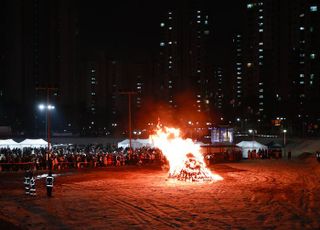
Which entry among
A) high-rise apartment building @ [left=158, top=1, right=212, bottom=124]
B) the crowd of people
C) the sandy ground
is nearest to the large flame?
the sandy ground

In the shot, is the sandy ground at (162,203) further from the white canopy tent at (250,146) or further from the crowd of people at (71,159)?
the white canopy tent at (250,146)

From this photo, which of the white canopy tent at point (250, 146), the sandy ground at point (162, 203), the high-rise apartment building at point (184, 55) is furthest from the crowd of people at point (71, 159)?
the high-rise apartment building at point (184, 55)

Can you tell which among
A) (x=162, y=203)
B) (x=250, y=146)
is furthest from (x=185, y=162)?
(x=250, y=146)

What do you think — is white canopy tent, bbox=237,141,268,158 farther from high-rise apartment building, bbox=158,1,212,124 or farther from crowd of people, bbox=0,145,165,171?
high-rise apartment building, bbox=158,1,212,124

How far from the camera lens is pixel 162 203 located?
69.1 feet

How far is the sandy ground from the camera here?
16672 millimetres

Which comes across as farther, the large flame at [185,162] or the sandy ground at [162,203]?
the large flame at [185,162]

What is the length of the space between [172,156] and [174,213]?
15.2 m

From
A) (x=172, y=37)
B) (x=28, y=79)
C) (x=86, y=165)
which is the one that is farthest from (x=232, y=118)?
(x=86, y=165)

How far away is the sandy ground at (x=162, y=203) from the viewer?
656 inches

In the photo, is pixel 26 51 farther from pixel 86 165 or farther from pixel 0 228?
pixel 0 228

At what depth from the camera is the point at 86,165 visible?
129ft

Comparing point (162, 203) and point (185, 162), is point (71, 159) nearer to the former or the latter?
point (185, 162)

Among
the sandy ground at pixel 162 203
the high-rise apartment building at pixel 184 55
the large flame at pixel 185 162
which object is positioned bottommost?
the sandy ground at pixel 162 203
